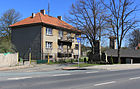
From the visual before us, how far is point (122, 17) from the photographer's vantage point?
26.0 metres

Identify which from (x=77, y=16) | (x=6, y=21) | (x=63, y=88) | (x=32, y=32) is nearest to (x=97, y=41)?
(x=77, y=16)

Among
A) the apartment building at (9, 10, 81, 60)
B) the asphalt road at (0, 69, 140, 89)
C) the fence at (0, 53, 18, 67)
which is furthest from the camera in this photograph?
the apartment building at (9, 10, 81, 60)

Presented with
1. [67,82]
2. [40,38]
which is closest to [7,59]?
[40,38]

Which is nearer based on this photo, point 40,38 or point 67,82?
point 67,82

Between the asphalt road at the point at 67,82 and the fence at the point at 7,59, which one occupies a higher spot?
the fence at the point at 7,59

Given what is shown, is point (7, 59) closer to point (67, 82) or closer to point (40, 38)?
point (40, 38)

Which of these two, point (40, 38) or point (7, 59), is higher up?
point (40, 38)

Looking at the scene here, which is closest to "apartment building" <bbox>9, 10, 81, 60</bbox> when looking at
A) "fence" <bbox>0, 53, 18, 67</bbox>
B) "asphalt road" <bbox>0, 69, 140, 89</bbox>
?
"fence" <bbox>0, 53, 18, 67</bbox>

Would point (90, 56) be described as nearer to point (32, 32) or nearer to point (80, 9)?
point (80, 9)

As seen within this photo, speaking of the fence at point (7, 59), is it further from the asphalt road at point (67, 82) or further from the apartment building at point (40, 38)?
the apartment building at point (40, 38)

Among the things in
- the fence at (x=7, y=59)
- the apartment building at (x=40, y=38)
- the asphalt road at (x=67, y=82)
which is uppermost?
the apartment building at (x=40, y=38)

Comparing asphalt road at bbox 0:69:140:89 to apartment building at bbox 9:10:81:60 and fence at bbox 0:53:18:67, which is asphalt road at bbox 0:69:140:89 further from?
apartment building at bbox 9:10:81:60

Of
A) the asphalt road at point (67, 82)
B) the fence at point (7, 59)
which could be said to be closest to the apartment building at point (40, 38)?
the fence at point (7, 59)

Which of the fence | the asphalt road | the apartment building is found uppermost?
the apartment building
